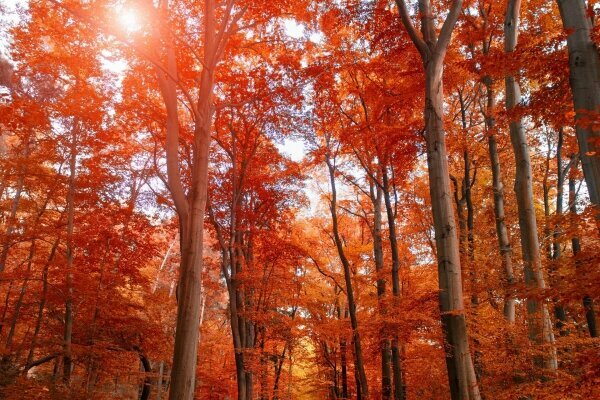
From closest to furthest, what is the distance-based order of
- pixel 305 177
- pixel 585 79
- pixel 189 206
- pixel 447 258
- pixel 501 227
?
pixel 585 79 < pixel 447 258 < pixel 189 206 < pixel 501 227 < pixel 305 177

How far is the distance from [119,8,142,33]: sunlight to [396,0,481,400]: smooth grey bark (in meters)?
4.13

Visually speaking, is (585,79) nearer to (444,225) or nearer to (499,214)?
(444,225)

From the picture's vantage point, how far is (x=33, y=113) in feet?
28.3

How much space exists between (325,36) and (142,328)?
941 cm

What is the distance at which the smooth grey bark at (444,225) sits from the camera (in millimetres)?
4191

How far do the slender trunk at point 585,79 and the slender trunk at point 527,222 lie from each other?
188 cm

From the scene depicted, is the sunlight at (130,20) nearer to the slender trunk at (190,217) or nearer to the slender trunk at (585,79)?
the slender trunk at (190,217)

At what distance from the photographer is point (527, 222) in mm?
6254

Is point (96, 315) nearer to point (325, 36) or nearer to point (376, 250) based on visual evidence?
point (376, 250)

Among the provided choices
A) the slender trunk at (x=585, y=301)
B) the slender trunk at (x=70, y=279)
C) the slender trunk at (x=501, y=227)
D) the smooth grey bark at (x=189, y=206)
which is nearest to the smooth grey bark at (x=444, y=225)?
the slender trunk at (x=585, y=301)

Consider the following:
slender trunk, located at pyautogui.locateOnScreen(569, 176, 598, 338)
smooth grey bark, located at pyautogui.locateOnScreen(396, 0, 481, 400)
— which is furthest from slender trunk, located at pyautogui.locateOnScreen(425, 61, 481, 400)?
slender trunk, located at pyautogui.locateOnScreen(569, 176, 598, 338)

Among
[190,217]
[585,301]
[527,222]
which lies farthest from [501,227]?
[190,217]

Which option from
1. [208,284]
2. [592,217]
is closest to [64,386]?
[208,284]

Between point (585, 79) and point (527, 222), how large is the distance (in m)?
3.31
